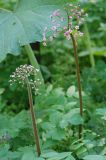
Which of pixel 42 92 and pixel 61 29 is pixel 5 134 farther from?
pixel 61 29

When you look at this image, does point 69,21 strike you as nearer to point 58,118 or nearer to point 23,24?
point 23,24

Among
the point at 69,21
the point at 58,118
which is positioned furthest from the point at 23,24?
the point at 58,118

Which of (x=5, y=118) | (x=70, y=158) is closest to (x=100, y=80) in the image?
(x=5, y=118)

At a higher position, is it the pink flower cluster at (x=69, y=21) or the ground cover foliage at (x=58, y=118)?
the pink flower cluster at (x=69, y=21)

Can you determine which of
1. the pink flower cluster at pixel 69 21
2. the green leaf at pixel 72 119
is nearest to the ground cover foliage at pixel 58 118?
the green leaf at pixel 72 119

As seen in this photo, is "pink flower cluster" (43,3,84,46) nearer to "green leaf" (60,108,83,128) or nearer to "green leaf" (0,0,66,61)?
"green leaf" (0,0,66,61)

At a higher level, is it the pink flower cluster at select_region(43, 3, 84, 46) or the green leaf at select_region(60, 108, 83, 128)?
the pink flower cluster at select_region(43, 3, 84, 46)

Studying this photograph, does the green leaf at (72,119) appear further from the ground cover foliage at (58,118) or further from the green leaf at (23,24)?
the green leaf at (23,24)

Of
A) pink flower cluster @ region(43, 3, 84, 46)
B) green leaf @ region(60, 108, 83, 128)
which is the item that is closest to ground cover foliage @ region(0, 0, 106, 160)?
green leaf @ region(60, 108, 83, 128)
